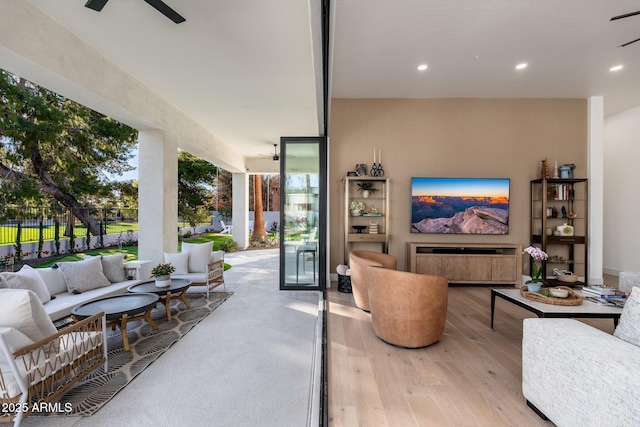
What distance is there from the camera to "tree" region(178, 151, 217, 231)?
11078mm

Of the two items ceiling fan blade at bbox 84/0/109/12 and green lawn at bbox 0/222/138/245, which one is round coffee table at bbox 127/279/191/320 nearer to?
ceiling fan blade at bbox 84/0/109/12

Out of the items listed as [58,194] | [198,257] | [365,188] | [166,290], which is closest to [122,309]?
[166,290]

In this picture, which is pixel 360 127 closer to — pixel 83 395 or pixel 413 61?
pixel 413 61

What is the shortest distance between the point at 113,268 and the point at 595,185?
822cm

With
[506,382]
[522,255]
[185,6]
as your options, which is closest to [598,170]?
[522,255]

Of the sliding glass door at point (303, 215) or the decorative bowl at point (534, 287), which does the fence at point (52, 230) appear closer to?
the sliding glass door at point (303, 215)

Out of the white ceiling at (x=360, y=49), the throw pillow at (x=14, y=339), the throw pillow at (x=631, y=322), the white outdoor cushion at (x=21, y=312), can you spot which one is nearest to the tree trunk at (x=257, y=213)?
the white ceiling at (x=360, y=49)

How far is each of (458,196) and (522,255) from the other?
1.60m

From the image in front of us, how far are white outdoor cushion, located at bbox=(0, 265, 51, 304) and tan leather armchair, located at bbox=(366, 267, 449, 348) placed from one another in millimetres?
3481

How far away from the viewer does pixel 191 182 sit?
1144 centimetres

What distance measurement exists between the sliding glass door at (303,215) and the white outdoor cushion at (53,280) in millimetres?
2892

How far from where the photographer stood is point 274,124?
5766 millimetres

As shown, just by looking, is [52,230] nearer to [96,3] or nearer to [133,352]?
[133,352]

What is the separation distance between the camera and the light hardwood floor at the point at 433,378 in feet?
6.36
